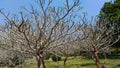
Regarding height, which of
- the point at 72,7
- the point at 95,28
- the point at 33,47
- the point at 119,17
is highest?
the point at 119,17

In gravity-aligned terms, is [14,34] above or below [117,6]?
below

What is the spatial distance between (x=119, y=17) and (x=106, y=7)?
834 centimetres

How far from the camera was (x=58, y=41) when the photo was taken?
15102 mm

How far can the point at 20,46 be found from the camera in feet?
48.8

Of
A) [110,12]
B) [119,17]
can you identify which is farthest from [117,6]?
[119,17]

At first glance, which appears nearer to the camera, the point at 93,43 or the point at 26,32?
the point at 26,32

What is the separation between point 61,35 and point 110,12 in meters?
57.9

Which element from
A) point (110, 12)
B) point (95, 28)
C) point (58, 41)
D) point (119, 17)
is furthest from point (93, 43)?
point (110, 12)

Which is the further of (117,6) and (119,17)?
(117,6)

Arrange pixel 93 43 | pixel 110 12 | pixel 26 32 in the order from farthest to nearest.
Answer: pixel 110 12 < pixel 93 43 < pixel 26 32

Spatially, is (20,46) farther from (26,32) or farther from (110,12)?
(110,12)

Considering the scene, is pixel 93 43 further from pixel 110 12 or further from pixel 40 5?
pixel 110 12

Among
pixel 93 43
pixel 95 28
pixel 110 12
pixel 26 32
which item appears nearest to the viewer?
pixel 26 32

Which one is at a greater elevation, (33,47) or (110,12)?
(110,12)
